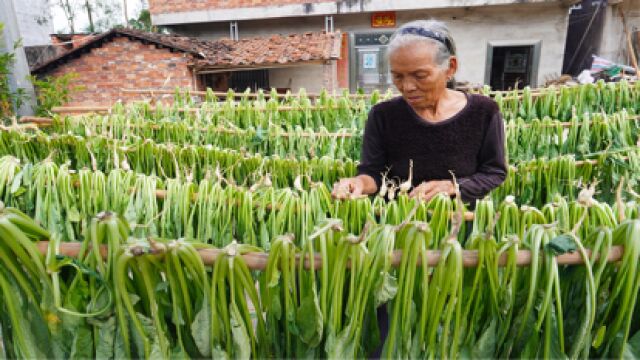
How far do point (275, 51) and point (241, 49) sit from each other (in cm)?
95

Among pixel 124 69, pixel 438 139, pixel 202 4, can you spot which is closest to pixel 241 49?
pixel 202 4

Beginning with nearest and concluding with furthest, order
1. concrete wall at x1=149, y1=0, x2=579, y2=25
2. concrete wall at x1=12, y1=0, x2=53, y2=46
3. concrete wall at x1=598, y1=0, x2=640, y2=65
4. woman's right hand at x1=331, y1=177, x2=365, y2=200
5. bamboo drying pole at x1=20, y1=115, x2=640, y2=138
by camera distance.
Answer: woman's right hand at x1=331, y1=177, x2=365, y2=200 → bamboo drying pole at x1=20, y1=115, x2=640, y2=138 → concrete wall at x1=12, y1=0, x2=53, y2=46 → concrete wall at x1=149, y1=0, x2=579, y2=25 → concrete wall at x1=598, y1=0, x2=640, y2=65

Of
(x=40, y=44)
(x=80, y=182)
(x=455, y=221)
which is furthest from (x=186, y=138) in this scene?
(x=40, y=44)

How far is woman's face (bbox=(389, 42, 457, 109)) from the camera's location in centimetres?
147

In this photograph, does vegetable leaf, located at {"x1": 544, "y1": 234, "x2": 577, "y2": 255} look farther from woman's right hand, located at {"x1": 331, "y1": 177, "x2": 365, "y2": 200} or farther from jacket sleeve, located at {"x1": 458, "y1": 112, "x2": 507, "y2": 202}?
jacket sleeve, located at {"x1": 458, "y1": 112, "x2": 507, "y2": 202}

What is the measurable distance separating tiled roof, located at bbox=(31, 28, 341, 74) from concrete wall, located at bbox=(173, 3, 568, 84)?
3.20 ft

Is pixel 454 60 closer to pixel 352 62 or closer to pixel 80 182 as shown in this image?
pixel 80 182

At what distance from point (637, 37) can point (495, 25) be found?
321 cm

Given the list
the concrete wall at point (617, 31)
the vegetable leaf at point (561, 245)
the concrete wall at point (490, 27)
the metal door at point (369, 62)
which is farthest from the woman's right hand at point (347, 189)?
the concrete wall at point (617, 31)

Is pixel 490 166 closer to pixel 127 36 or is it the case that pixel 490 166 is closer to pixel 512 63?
pixel 127 36

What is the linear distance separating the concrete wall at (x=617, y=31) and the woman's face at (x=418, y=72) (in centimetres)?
1077

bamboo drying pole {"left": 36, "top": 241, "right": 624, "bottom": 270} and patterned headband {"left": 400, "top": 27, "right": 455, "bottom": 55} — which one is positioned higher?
patterned headband {"left": 400, "top": 27, "right": 455, "bottom": 55}

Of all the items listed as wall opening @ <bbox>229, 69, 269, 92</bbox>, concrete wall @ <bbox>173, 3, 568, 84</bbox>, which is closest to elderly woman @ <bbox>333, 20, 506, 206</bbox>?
wall opening @ <bbox>229, 69, 269, 92</bbox>

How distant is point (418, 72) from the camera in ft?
4.95
